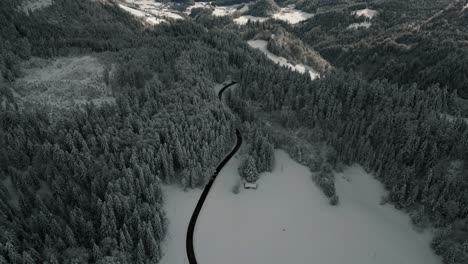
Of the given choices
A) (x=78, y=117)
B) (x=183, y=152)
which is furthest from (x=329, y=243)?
(x=78, y=117)

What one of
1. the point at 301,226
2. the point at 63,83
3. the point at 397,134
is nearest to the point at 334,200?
the point at 301,226

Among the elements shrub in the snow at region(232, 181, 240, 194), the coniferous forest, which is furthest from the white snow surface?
the coniferous forest

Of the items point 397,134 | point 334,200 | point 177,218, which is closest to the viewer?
point 177,218

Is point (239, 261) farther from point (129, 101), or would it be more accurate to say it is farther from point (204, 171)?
point (129, 101)

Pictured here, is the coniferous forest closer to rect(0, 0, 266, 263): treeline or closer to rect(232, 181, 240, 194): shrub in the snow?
rect(0, 0, 266, 263): treeline

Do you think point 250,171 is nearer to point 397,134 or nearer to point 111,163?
point 111,163

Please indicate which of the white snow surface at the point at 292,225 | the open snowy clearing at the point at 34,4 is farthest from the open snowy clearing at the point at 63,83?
the open snowy clearing at the point at 34,4

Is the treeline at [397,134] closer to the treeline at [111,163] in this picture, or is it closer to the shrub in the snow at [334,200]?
the shrub in the snow at [334,200]
